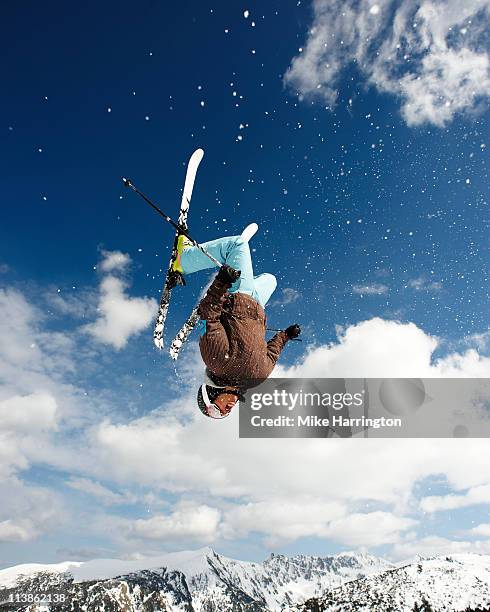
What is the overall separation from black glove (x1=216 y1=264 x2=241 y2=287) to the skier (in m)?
0.02

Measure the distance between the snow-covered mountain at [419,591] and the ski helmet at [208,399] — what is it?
122 meters

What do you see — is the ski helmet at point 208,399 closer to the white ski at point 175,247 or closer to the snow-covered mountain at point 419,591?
the white ski at point 175,247

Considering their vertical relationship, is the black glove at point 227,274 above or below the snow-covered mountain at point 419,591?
above

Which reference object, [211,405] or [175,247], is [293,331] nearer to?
[211,405]

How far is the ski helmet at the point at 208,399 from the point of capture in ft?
21.9

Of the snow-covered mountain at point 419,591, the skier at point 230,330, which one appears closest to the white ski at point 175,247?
the skier at point 230,330

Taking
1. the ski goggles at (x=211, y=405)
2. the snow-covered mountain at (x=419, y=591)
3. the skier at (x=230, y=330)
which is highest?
the skier at (x=230, y=330)

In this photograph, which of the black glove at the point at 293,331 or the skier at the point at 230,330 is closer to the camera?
the skier at the point at 230,330

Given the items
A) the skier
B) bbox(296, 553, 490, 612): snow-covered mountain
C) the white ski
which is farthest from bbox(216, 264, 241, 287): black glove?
bbox(296, 553, 490, 612): snow-covered mountain

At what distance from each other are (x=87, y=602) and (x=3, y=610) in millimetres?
30952

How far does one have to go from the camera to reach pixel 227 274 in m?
4.90

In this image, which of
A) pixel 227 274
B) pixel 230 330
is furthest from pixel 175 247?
pixel 227 274

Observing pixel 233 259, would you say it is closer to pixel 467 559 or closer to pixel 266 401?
pixel 266 401

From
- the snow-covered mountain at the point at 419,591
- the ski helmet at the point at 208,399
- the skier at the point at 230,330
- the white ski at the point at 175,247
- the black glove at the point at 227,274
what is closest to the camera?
the black glove at the point at 227,274
